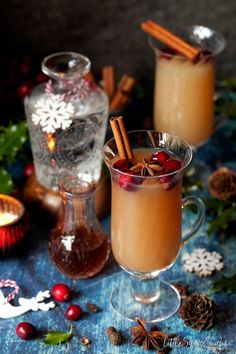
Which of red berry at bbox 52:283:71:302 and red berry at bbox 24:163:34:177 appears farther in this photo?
red berry at bbox 24:163:34:177

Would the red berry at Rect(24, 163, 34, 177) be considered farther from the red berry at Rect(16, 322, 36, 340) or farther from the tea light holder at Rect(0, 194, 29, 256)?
the red berry at Rect(16, 322, 36, 340)

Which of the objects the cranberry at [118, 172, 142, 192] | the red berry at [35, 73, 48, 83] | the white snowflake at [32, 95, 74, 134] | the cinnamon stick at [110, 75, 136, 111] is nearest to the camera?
the cranberry at [118, 172, 142, 192]

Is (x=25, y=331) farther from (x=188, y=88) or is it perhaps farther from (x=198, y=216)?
(x=188, y=88)

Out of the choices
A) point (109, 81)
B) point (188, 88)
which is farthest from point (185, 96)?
point (109, 81)

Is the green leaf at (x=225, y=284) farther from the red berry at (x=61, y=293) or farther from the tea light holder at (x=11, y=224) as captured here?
the tea light holder at (x=11, y=224)

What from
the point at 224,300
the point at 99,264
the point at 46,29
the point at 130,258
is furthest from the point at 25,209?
the point at 46,29

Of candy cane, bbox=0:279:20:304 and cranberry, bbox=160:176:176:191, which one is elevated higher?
cranberry, bbox=160:176:176:191

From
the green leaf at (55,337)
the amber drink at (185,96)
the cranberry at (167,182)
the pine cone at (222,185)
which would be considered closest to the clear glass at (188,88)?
the amber drink at (185,96)

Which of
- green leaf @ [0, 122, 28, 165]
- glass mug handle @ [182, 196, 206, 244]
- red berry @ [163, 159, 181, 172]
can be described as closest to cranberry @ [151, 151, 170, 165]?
red berry @ [163, 159, 181, 172]
